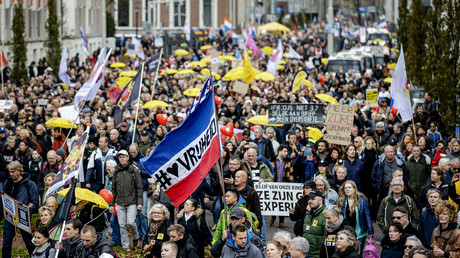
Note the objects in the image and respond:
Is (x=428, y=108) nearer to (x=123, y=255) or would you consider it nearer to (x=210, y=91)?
(x=123, y=255)

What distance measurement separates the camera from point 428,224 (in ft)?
32.9

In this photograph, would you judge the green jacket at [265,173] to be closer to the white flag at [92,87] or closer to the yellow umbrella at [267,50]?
the white flag at [92,87]

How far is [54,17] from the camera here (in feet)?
127

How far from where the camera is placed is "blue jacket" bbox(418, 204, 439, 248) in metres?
9.96

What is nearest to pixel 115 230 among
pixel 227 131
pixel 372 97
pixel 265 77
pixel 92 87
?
pixel 227 131

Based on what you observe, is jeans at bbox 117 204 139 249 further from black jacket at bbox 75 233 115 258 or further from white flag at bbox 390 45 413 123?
white flag at bbox 390 45 413 123

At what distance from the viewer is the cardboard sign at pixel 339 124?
15.4 metres

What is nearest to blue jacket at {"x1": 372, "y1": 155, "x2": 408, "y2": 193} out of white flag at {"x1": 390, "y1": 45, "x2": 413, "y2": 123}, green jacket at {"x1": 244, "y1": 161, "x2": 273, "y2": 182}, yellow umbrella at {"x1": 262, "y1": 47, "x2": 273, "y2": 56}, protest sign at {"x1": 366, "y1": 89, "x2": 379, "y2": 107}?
green jacket at {"x1": 244, "y1": 161, "x2": 273, "y2": 182}

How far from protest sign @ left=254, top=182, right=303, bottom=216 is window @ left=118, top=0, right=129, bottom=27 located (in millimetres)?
76794

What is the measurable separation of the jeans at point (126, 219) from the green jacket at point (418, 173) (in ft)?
13.9

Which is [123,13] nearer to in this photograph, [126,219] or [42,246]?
[126,219]

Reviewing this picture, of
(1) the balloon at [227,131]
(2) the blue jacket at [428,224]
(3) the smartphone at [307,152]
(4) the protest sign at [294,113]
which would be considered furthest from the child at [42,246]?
(4) the protest sign at [294,113]

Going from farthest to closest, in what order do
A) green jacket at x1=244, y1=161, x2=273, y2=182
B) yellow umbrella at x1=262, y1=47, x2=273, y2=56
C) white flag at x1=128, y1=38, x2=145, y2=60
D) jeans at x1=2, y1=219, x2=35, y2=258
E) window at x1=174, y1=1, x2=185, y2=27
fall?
window at x1=174, y1=1, x2=185, y2=27 → yellow umbrella at x1=262, y1=47, x2=273, y2=56 → white flag at x1=128, y1=38, x2=145, y2=60 → green jacket at x1=244, y1=161, x2=273, y2=182 → jeans at x1=2, y1=219, x2=35, y2=258

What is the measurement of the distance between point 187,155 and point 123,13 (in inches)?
3188
